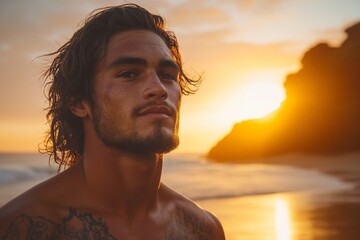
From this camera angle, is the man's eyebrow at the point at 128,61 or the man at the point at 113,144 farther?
the man's eyebrow at the point at 128,61

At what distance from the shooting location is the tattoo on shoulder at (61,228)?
2430mm

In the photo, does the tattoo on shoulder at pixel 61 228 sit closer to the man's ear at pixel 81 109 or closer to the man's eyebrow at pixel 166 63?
the man's ear at pixel 81 109

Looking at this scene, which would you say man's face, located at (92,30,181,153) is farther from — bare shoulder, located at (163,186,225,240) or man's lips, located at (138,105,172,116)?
bare shoulder, located at (163,186,225,240)

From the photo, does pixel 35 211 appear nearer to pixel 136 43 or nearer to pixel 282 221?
pixel 136 43

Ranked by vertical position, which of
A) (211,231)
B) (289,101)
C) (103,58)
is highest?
(289,101)

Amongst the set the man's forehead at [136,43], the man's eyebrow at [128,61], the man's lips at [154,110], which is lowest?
the man's lips at [154,110]

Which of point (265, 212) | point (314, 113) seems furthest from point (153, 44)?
point (314, 113)

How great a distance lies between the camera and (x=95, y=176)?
114 inches

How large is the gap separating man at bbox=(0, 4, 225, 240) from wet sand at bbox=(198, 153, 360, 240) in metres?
4.67

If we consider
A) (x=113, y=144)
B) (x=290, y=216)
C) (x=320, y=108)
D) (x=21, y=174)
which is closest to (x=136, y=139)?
(x=113, y=144)

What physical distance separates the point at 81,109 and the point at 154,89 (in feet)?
2.19

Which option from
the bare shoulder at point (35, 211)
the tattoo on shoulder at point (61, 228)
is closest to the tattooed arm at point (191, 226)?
the tattoo on shoulder at point (61, 228)

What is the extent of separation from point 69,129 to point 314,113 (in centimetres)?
6566

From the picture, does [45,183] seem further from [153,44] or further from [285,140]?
[285,140]
